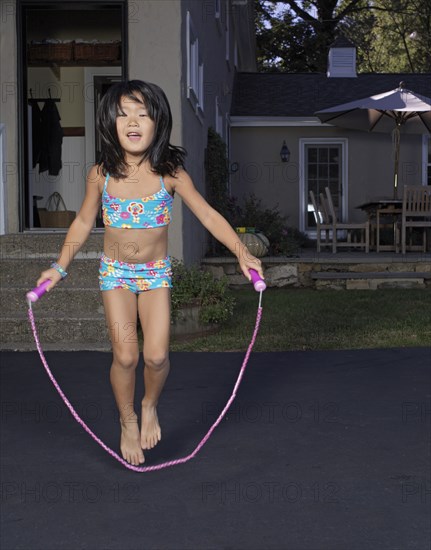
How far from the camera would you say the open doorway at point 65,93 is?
10656mm

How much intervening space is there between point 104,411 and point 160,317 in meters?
1.47

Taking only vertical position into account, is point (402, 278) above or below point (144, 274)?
below

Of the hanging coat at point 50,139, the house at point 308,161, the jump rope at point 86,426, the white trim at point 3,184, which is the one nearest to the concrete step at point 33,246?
the white trim at point 3,184

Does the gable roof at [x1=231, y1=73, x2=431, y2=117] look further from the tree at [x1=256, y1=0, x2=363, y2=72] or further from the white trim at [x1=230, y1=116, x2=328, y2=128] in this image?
the tree at [x1=256, y1=0, x2=363, y2=72]

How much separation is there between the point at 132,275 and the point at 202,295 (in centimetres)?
396

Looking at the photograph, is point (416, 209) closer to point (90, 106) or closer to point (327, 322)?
point (327, 322)

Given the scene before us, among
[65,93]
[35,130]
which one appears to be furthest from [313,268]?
[65,93]

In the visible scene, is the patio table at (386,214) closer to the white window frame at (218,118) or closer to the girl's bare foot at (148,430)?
the white window frame at (218,118)

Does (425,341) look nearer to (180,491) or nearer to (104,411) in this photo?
(104,411)

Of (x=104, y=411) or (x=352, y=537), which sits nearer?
(x=352, y=537)

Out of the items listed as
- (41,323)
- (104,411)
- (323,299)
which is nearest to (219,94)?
(323,299)

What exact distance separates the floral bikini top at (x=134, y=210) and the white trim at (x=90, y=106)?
8.41 metres

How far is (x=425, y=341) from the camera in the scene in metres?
7.04

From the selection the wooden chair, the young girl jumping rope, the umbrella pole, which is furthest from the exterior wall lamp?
the young girl jumping rope
